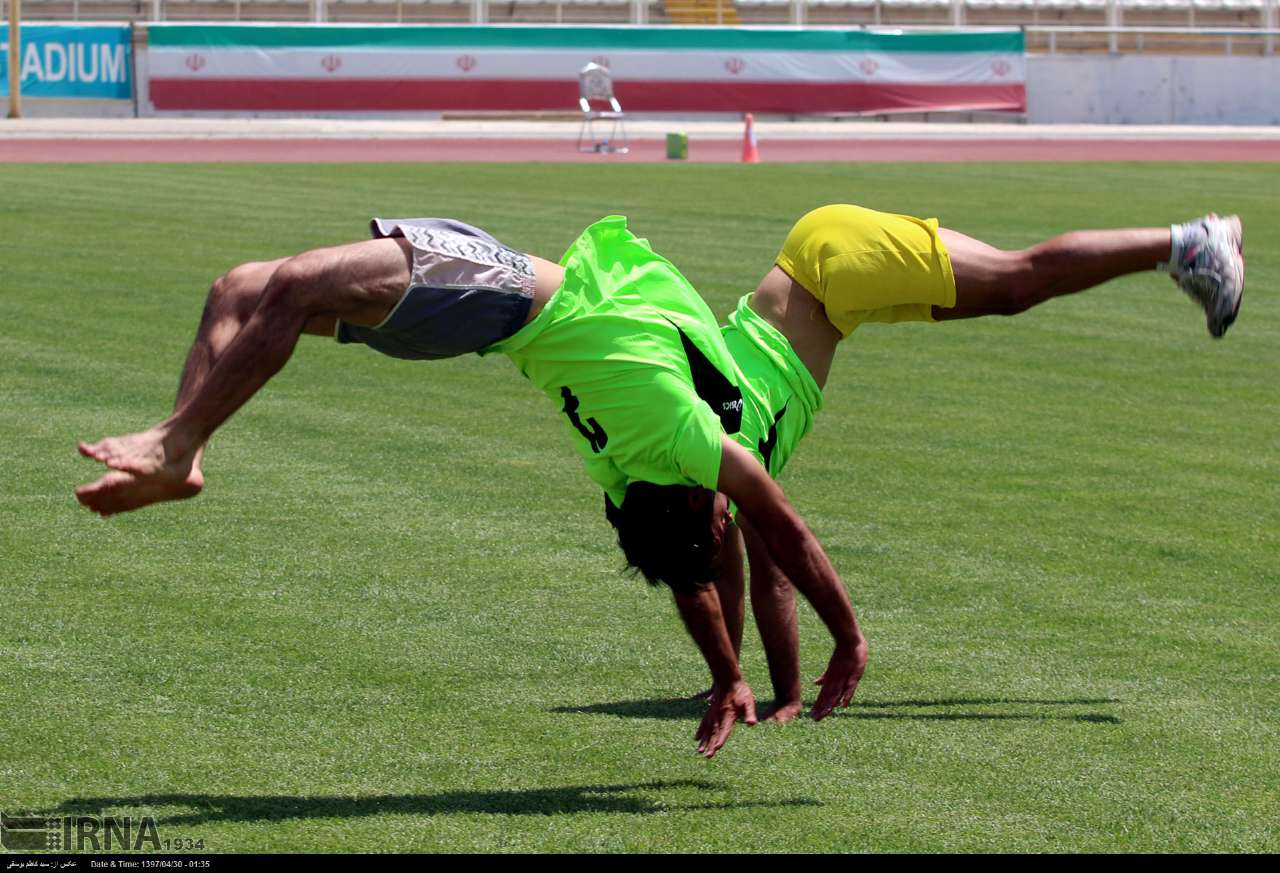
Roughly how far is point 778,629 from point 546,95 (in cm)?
3671

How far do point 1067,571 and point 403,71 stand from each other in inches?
1373

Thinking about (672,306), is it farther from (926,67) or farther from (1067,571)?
(926,67)

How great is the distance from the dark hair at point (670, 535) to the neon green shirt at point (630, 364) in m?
0.06

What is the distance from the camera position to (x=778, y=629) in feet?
21.0

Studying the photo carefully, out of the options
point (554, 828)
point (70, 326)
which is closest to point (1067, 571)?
point (554, 828)

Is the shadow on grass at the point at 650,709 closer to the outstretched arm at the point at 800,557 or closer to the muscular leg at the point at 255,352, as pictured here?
the outstretched arm at the point at 800,557

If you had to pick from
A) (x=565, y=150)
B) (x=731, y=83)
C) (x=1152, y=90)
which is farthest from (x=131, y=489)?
(x=1152, y=90)

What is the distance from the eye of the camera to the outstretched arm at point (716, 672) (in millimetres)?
5746

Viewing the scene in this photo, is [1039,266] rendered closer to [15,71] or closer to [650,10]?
[15,71]

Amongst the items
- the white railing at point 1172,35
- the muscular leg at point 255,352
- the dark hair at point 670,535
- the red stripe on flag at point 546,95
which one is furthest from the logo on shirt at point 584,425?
the white railing at point 1172,35

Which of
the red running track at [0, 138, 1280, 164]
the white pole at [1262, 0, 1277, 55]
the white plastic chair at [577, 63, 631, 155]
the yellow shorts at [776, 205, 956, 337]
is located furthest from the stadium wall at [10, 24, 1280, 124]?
the yellow shorts at [776, 205, 956, 337]

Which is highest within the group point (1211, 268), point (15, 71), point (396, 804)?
point (1211, 268)

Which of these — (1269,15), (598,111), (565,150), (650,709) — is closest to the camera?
(650,709)

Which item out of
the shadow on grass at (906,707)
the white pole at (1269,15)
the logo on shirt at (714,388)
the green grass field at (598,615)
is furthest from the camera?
the white pole at (1269,15)
